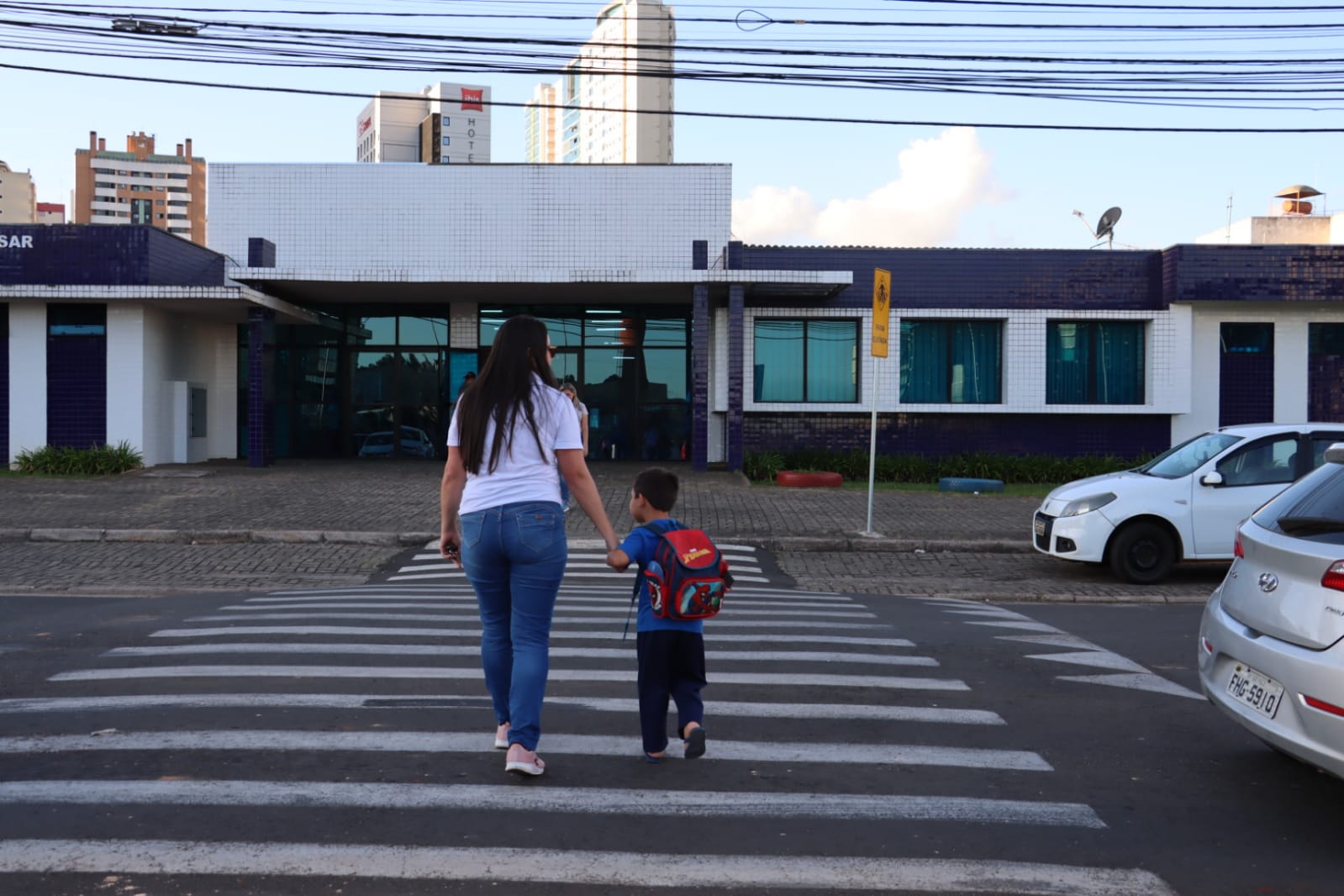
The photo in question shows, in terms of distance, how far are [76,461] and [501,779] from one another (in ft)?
64.8

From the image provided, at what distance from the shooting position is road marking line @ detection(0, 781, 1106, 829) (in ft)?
15.5

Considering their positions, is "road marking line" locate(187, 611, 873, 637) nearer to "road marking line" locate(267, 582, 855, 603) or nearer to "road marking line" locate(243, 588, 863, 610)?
"road marking line" locate(243, 588, 863, 610)

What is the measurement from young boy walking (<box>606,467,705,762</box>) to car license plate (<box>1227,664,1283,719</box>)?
2270 millimetres

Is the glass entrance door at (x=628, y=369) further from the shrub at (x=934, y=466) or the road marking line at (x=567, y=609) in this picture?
the road marking line at (x=567, y=609)

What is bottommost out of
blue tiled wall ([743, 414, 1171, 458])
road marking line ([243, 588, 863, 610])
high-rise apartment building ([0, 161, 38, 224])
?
road marking line ([243, 588, 863, 610])

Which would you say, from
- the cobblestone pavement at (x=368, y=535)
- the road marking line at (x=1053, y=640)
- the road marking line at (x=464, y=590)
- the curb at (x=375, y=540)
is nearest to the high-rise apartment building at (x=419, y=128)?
the cobblestone pavement at (x=368, y=535)

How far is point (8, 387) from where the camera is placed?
77.5 feet

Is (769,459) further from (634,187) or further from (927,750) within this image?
(927,750)

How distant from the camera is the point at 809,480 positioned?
21172 mm

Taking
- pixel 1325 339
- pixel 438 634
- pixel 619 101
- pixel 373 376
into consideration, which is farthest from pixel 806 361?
pixel 619 101

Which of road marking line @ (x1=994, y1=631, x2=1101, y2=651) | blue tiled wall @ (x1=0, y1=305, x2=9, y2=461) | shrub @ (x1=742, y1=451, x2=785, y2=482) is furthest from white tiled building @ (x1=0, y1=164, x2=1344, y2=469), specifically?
road marking line @ (x1=994, y1=631, x2=1101, y2=651)

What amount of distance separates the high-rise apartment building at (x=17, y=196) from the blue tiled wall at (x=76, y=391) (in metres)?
86.0

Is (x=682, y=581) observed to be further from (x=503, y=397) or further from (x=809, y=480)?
(x=809, y=480)

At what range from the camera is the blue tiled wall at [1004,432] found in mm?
25484
